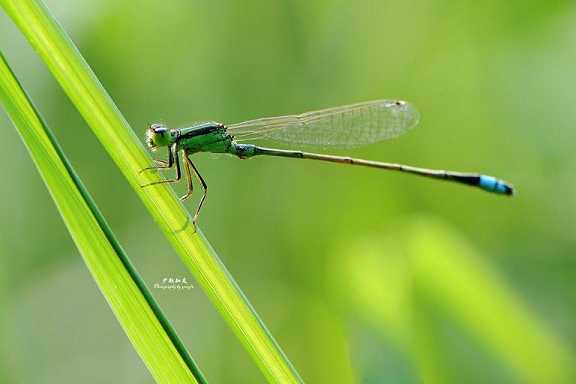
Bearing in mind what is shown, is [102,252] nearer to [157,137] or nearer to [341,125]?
[157,137]

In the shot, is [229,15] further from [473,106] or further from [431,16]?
[473,106]

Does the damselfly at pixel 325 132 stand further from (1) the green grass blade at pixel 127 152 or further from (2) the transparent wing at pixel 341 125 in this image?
(1) the green grass blade at pixel 127 152

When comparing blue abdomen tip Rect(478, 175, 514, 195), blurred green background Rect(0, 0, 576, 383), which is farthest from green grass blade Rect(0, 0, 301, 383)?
blue abdomen tip Rect(478, 175, 514, 195)

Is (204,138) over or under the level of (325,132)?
over

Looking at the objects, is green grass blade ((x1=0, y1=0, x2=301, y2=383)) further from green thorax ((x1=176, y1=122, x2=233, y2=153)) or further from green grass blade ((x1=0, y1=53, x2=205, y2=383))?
green thorax ((x1=176, y1=122, x2=233, y2=153))

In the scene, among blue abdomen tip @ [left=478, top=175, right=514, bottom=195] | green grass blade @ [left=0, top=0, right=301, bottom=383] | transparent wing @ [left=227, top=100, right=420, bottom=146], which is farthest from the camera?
transparent wing @ [left=227, top=100, right=420, bottom=146]

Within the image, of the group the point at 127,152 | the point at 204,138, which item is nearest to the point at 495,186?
the point at 204,138

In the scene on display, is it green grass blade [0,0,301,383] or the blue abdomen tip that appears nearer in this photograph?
green grass blade [0,0,301,383]
